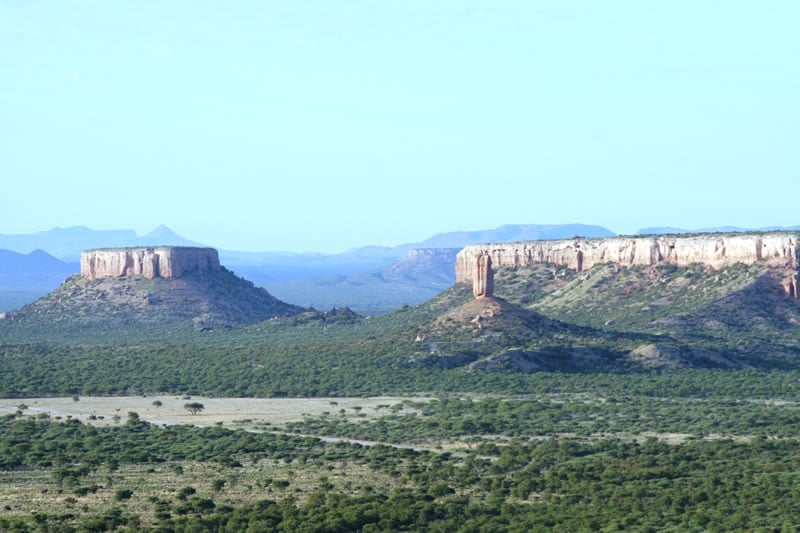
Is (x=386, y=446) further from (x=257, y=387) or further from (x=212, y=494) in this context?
(x=257, y=387)

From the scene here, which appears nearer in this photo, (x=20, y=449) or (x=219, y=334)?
(x=20, y=449)

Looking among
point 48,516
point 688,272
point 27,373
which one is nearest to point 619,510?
point 48,516

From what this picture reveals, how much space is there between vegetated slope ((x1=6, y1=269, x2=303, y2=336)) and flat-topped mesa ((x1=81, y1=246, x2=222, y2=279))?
697 mm

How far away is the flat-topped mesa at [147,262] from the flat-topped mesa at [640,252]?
27482mm

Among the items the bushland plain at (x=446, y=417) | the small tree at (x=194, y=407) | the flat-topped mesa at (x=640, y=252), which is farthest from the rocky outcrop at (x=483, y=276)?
the small tree at (x=194, y=407)

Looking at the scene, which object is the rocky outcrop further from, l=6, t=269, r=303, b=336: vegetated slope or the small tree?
l=6, t=269, r=303, b=336: vegetated slope

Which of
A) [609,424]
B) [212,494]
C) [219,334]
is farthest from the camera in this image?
[219,334]

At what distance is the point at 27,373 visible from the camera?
10619 centimetres

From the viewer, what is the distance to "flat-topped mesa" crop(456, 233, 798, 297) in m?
Result: 123

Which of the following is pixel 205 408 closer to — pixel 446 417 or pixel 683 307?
pixel 446 417

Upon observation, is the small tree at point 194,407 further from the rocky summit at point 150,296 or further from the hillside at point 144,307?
the rocky summit at point 150,296

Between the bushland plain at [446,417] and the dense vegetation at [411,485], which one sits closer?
the dense vegetation at [411,485]

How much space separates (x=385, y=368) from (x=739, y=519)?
179 feet

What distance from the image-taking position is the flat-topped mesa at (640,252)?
123m
